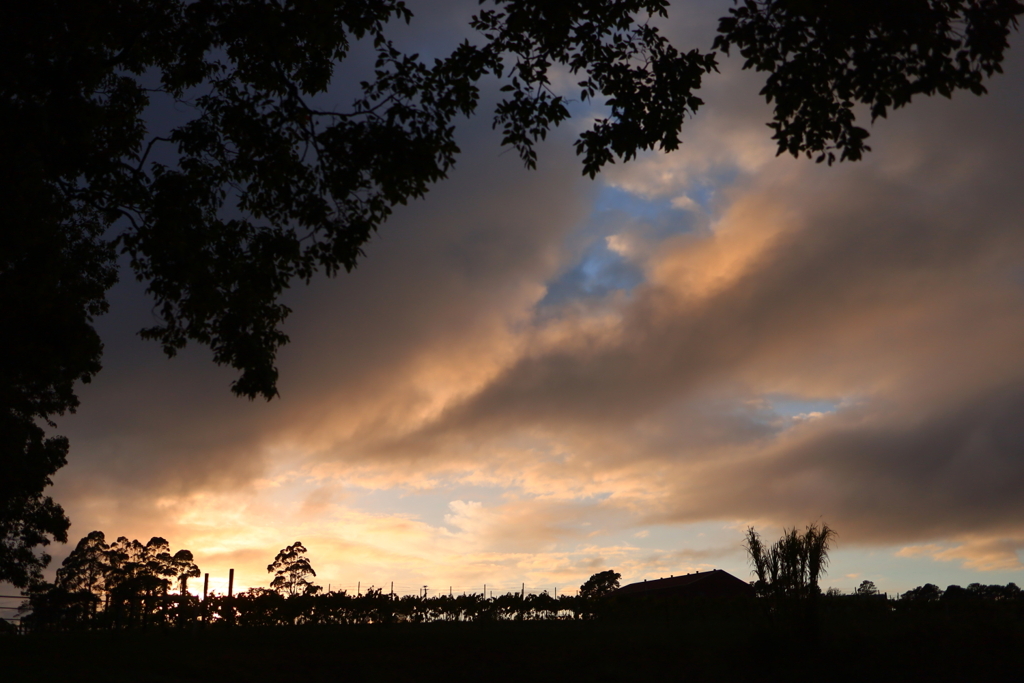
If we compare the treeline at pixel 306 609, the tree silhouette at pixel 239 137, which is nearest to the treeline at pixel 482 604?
the treeline at pixel 306 609

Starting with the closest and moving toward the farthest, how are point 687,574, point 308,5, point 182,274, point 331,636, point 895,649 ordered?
1. point 308,5
2. point 182,274
3. point 895,649
4. point 331,636
5. point 687,574

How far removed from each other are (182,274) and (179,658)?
1819cm

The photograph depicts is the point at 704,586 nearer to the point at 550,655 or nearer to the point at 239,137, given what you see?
the point at 550,655

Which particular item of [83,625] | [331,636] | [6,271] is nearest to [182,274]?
[6,271]

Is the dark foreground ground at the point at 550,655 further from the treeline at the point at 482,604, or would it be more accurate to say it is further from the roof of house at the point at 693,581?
the roof of house at the point at 693,581

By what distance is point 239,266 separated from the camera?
12.1 metres

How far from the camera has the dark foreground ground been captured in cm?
1945

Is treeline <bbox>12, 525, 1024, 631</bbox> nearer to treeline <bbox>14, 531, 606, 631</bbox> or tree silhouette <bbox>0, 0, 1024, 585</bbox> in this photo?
treeline <bbox>14, 531, 606, 631</bbox>

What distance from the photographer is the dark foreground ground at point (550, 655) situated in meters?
19.5

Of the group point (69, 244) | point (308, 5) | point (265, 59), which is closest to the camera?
point (308, 5)

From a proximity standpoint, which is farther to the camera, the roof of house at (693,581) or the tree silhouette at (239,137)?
the roof of house at (693,581)

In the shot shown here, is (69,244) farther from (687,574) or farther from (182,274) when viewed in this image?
(687,574)

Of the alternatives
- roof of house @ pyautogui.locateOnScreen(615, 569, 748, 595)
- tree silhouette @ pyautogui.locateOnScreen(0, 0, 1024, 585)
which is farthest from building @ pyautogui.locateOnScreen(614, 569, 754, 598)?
tree silhouette @ pyautogui.locateOnScreen(0, 0, 1024, 585)

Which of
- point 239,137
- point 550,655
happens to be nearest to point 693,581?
point 550,655
